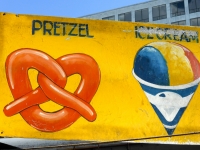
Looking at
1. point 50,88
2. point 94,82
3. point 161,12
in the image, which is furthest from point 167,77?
point 161,12

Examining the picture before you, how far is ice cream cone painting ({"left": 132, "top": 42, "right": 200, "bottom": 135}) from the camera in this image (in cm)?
639

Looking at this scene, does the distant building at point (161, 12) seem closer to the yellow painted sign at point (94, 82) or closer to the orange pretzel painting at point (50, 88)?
the yellow painted sign at point (94, 82)

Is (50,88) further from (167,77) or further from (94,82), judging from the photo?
(167,77)

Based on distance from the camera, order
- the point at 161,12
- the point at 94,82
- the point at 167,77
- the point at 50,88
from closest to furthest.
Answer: the point at 50,88 < the point at 94,82 < the point at 167,77 < the point at 161,12

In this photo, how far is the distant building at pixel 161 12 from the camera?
3394 centimetres

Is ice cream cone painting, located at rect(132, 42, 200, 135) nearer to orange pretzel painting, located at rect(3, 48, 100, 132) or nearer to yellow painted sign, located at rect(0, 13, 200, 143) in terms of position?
yellow painted sign, located at rect(0, 13, 200, 143)

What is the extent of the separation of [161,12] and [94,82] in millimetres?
30675

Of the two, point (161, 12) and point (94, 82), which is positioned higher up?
point (161, 12)

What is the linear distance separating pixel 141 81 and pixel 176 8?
30.3 meters

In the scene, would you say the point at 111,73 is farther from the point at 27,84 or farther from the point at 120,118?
the point at 27,84

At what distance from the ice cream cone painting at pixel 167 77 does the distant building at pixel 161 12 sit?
1107 inches

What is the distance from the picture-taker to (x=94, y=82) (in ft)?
20.3

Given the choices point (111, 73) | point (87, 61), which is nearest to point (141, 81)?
point (111, 73)

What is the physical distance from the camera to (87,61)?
626 centimetres
